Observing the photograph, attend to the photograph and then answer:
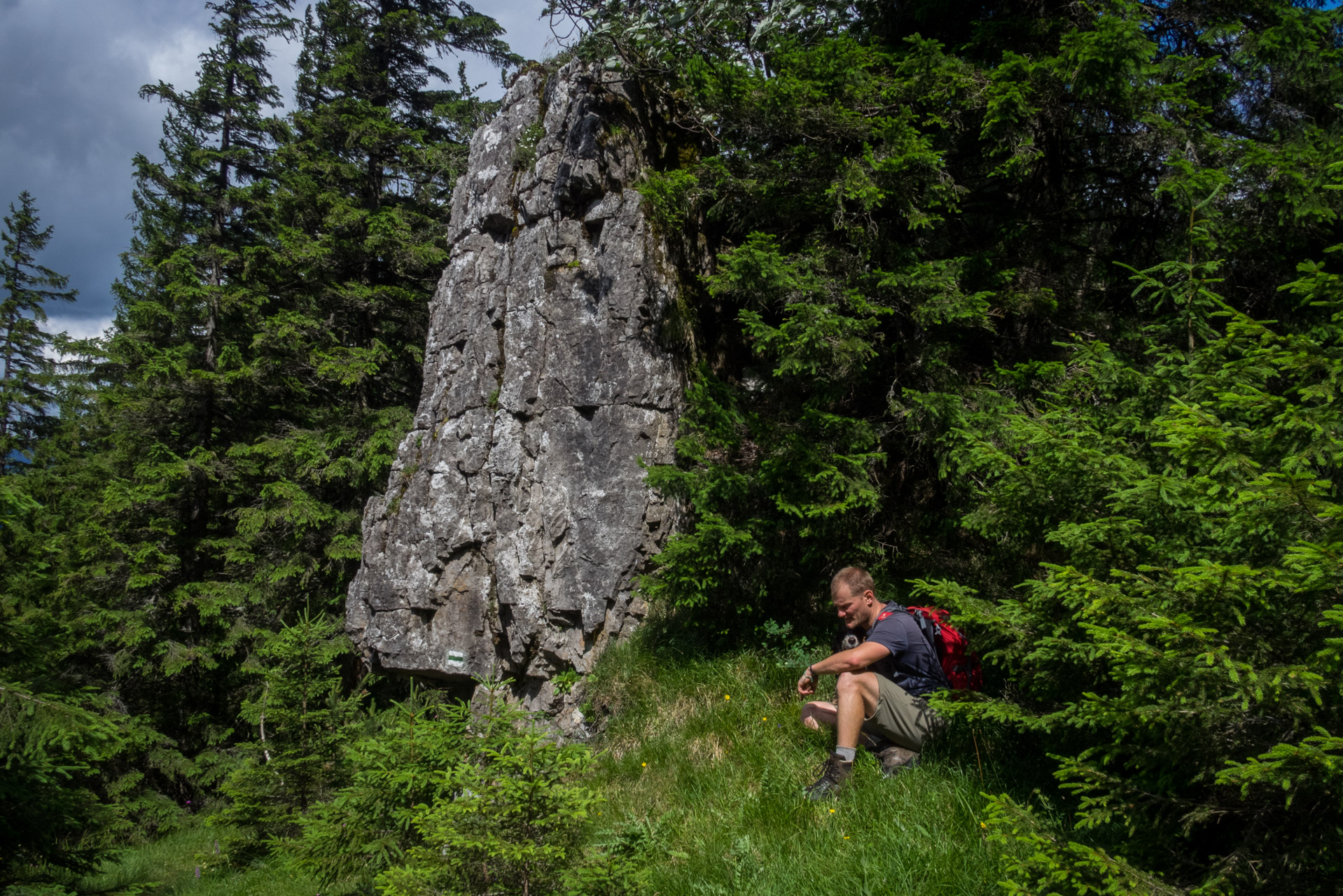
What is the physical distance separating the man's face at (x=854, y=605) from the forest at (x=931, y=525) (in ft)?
1.04

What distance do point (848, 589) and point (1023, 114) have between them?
Result: 388cm

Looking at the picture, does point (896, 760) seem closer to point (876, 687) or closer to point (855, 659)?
point (876, 687)

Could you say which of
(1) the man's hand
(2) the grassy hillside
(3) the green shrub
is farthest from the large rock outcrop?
(3) the green shrub

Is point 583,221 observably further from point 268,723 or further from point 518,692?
point 268,723

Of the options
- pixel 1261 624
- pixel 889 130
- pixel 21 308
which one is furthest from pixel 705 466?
pixel 21 308

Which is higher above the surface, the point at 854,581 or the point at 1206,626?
the point at 1206,626

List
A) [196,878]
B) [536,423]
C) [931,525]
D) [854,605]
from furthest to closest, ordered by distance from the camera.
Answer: [536,423]
[196,878]
[931,525]
[854,605]

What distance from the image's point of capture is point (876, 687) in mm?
3982

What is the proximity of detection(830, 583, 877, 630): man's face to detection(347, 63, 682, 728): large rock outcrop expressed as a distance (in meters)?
3.34

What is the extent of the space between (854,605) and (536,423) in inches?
206

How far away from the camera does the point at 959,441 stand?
4.97 metres

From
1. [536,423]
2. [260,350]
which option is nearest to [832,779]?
[536,423]

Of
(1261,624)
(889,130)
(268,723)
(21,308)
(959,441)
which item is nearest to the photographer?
(1261,624)

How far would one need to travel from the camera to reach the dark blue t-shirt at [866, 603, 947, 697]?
411 centimetres
